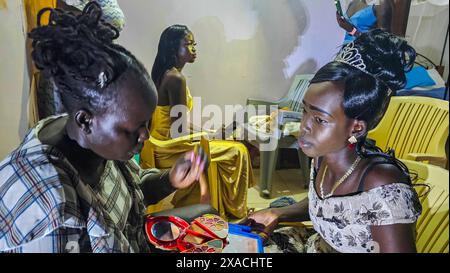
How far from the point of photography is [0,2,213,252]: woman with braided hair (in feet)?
2.26

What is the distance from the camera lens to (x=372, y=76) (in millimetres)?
757

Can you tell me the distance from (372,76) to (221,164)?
439 mm

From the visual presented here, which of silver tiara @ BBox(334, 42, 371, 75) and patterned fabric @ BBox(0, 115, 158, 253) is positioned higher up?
silver tiara @ BBox(334, 42, 371, 75)

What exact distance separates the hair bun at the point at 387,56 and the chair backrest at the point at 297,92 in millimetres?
139

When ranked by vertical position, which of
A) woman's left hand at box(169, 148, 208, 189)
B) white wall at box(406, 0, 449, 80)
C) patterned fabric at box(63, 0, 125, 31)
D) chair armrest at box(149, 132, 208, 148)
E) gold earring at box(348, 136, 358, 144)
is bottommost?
woman's left hand at box(169, 148, 208, 189)

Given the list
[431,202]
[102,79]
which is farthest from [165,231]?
[431,202]

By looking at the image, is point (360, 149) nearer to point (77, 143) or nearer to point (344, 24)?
point (344, 24)

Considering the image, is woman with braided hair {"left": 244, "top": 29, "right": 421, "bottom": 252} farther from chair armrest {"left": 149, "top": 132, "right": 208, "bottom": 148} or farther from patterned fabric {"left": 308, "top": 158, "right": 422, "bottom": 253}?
chair armrest {"left": 149, "top": 132, "right": 208, "bottom": 148}

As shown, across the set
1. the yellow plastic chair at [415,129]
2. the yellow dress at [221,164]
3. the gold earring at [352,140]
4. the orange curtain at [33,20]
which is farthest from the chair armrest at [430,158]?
the orange curtain at [33,20]

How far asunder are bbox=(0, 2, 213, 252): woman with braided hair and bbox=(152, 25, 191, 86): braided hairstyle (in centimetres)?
7

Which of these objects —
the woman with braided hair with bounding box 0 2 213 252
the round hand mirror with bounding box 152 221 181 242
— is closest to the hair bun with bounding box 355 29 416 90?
the woman with braided hair with bounding box 0 2 213 252

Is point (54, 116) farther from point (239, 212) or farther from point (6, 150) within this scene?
point (239, 212)
